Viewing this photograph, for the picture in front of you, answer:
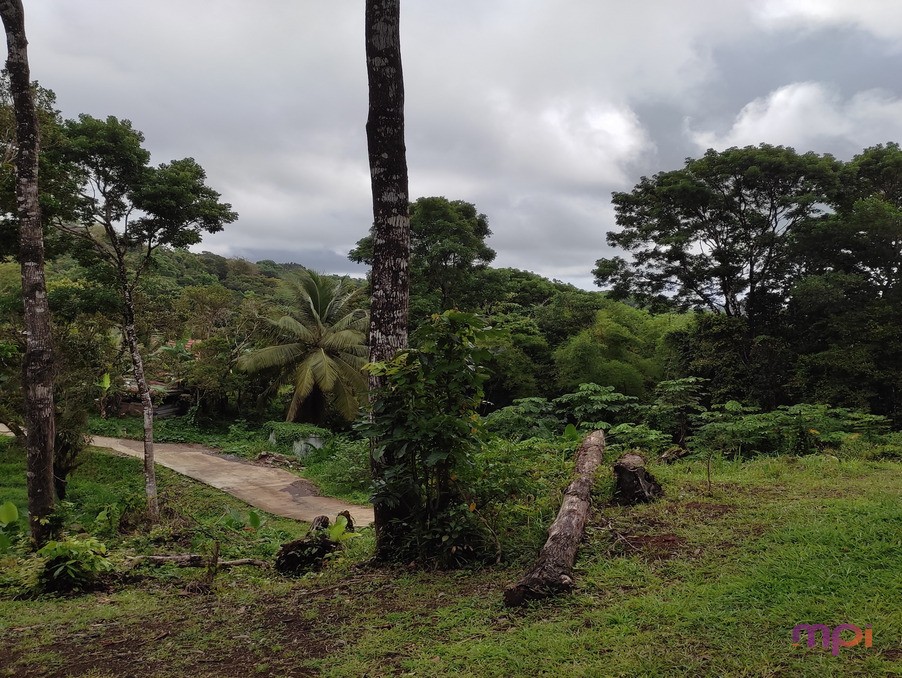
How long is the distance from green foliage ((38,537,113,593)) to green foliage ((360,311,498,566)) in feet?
8.70

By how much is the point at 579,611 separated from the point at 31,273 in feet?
24.0

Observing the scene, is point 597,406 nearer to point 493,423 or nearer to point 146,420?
point 493,423

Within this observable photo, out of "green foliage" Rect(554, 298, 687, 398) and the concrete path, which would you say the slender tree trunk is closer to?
the concrete path

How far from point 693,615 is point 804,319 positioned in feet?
48.5

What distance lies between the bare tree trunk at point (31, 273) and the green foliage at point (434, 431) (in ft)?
16.5

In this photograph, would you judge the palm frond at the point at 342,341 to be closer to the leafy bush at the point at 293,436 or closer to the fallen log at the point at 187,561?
the leafy bush at the point at 293,436

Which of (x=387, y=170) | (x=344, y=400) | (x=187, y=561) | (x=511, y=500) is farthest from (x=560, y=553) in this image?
(x=344, y=400)

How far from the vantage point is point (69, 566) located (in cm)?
441

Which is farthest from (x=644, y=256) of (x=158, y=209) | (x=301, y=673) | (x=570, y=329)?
(x=301, y=673)

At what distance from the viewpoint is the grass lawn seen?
2424mm

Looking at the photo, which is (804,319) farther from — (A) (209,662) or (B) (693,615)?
(A) (209,662)

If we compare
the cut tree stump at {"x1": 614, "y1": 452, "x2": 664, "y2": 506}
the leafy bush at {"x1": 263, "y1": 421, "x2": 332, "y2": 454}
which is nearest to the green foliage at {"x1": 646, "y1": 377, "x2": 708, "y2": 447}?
the cut tree stump at {"x1": 614, "y1": 452, "x2": 664, "y2": 506}

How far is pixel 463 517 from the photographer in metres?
4.10

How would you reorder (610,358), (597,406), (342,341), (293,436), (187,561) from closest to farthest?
(187,561) → (597,406) → (293,436) → (610,358) → (342,341)
